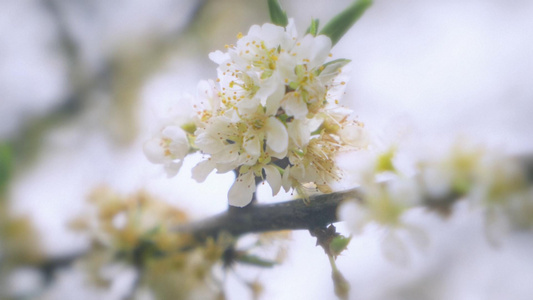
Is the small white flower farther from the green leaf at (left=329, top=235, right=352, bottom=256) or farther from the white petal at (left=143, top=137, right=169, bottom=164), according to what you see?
the green leaf at (left=329, top=235, right=352, bottom=256)

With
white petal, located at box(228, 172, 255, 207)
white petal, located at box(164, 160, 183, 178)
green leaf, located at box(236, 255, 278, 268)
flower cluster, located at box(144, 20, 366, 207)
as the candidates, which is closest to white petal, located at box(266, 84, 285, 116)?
flower cluster, located at box(144, 20, 366, 207)

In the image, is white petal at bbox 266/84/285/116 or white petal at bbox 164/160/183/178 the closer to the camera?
white petal at bbox 266/84/285/116

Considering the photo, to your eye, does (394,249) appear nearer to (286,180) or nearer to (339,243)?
(339,243)

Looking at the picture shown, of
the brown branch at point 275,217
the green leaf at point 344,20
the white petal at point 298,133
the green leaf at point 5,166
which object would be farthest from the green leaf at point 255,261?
the green leaf at point 5,166

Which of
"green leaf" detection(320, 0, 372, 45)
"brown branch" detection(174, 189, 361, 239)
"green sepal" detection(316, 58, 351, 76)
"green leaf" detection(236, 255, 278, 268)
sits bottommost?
"green leaf" detection(236, 255, 278, 268)

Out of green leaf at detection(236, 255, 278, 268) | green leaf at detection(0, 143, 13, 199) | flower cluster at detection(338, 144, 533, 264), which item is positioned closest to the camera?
flower cluster at detection(338, 144, 533, 264)

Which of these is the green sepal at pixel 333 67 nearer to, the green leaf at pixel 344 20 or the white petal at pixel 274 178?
the green leaf at pixel 344 20

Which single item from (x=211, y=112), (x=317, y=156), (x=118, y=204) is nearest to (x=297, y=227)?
(x=317, y=156)

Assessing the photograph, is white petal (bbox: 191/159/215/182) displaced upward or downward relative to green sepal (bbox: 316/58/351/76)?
downward
